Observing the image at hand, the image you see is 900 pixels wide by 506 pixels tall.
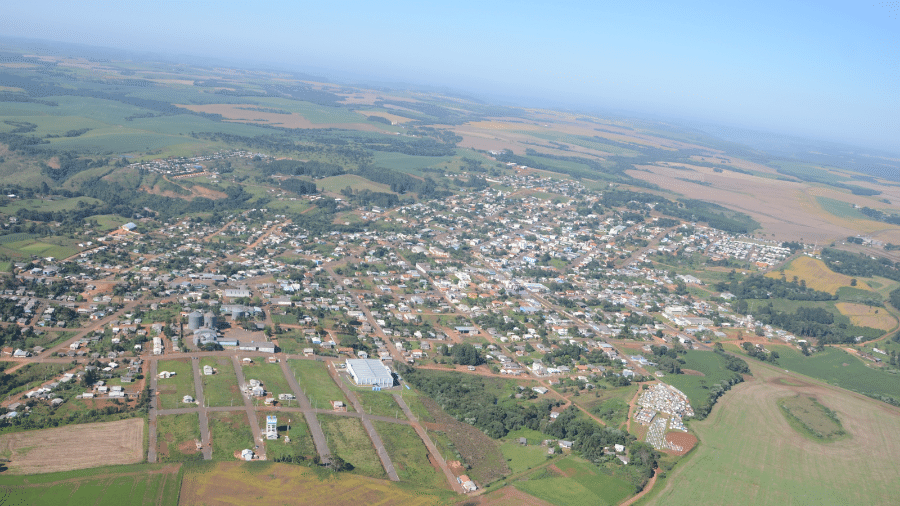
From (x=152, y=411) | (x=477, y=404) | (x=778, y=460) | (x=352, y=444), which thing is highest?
(x=778, y=460)

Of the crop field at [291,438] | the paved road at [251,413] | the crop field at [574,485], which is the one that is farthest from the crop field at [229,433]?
the crop field at [574,485]

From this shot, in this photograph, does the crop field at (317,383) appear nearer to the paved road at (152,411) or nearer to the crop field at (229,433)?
the crop field at (229,433)

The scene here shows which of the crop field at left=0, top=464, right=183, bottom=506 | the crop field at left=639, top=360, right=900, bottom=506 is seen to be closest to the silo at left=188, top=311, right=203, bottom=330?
the crop field at left=0, top=464, right=183, bottom=506

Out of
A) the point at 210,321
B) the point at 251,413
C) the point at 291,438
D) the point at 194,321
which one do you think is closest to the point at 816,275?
the point at 291,438

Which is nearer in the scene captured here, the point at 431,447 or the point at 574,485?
the point at 574,485

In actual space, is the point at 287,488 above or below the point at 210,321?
below

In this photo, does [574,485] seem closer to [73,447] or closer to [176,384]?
[176,384]
